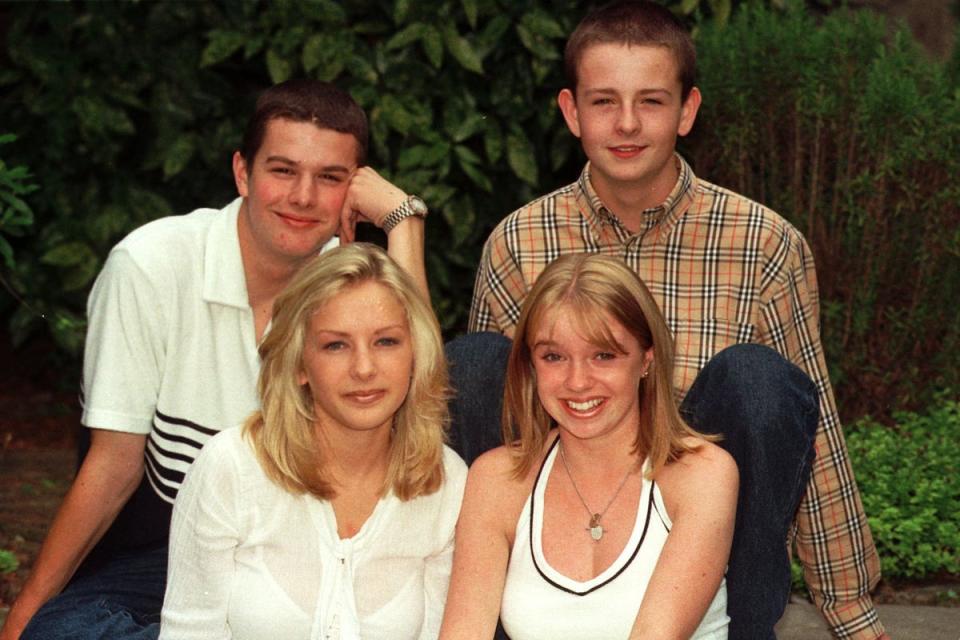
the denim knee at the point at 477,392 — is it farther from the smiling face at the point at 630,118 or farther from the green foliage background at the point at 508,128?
the green foliage background at the point at 508,128

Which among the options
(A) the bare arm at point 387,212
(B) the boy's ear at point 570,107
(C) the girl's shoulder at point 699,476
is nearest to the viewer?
(C) the girl's shoulder at point 699,476

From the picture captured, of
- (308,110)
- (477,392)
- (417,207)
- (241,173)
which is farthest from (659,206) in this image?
(241,173)

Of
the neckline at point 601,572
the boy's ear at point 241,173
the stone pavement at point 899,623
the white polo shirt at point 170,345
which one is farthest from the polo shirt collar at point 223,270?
the stone pavement at point 899,623

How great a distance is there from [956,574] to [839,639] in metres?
0.93

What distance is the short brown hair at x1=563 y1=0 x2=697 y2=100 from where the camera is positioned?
382cm

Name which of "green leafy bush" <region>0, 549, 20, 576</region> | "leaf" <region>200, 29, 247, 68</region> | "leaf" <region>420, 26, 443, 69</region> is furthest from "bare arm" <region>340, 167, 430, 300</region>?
"green leafy bush" <region>0, 549, 20, 576</region>

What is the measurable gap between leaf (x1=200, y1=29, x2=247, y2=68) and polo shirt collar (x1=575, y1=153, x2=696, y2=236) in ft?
5.47

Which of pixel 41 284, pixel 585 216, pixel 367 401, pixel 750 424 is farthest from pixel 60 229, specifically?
pixel 750 424

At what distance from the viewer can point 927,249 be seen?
5.17 metres

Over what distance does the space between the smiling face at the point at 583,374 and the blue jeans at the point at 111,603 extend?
1.00m

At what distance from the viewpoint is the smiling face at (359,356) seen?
3145 mm

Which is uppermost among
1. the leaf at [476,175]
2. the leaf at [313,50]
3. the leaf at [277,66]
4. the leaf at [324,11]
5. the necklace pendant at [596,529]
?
the leaf at [324,11]

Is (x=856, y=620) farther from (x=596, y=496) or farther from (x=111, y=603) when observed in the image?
(x=111, y=603)

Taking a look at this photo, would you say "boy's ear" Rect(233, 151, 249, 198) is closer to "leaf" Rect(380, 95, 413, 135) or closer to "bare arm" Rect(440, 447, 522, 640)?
"bare arm" Rect(440, 447, 522, 640)
